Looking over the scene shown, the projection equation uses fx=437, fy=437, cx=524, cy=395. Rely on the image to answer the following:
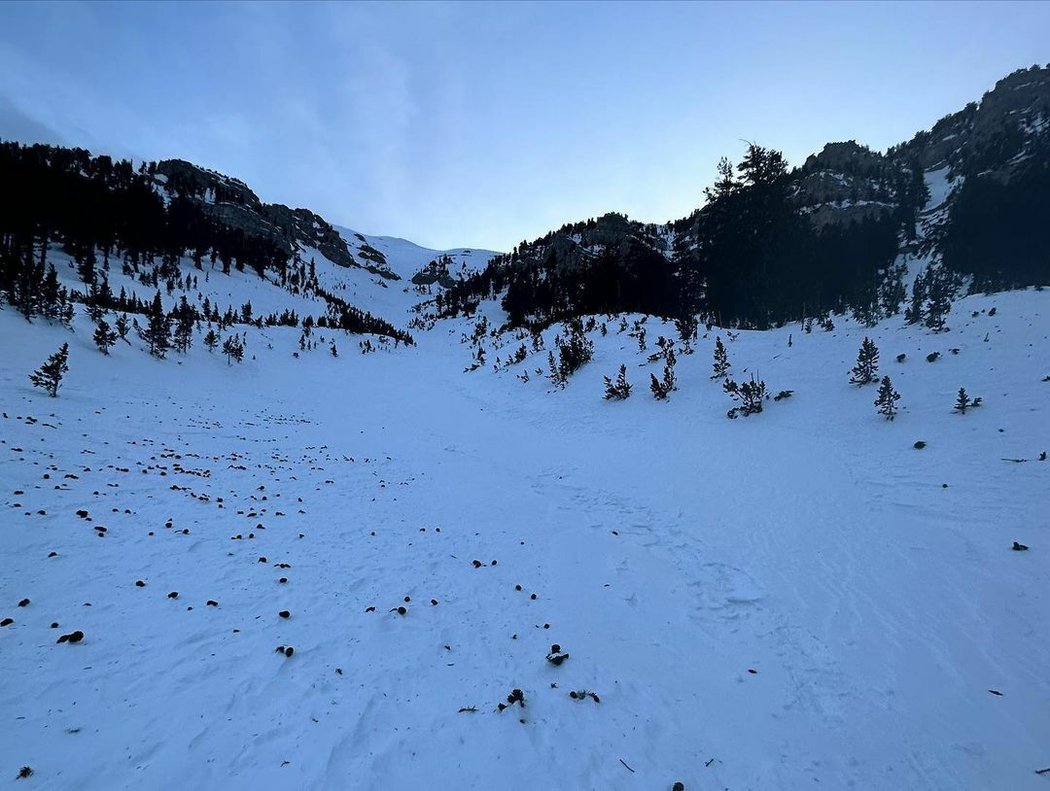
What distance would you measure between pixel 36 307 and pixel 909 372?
31.2 m

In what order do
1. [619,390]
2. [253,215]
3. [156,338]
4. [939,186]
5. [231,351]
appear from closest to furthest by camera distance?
[619,390] < [156,338] < [231,351] < [939,186] < [253,215]

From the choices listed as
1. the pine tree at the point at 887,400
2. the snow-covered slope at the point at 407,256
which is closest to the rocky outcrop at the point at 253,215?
the snow-covered slope at the point at 407,256

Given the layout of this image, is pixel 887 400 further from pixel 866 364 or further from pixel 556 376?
pixel 556 376

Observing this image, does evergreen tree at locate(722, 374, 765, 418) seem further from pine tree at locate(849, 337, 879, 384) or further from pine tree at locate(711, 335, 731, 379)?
pine tree at locate(711, 335, 731, 379)

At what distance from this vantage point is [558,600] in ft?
20.9

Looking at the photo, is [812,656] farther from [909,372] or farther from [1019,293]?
[1019,293]

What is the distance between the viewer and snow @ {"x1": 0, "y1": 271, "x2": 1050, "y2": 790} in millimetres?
3631

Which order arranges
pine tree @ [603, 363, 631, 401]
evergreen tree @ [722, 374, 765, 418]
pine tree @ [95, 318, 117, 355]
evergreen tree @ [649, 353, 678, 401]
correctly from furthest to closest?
pine tree @ [603, 363, 631, 401] → pine tree @ [95, 318, 117, 355] → evergreen tree @ [649, 353, 678, 401] → evergreen tree @ [722, 374, 765, 418]

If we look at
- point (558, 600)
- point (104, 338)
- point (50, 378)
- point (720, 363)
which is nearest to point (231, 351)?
point (104, 338)

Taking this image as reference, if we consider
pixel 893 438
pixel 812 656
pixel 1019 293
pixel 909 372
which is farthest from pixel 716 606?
pixel 1019 293

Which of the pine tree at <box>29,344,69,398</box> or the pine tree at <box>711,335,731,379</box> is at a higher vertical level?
the pine tree at <box>711,335,731,379</box>

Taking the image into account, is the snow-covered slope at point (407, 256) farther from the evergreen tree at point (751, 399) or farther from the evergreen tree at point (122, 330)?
the evergreen tree at point (751, 399)

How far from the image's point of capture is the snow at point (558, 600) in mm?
3631

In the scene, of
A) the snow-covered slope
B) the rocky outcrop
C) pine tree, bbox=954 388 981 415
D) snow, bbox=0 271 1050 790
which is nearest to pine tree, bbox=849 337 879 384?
snow, bbox=0 271 1050 790
